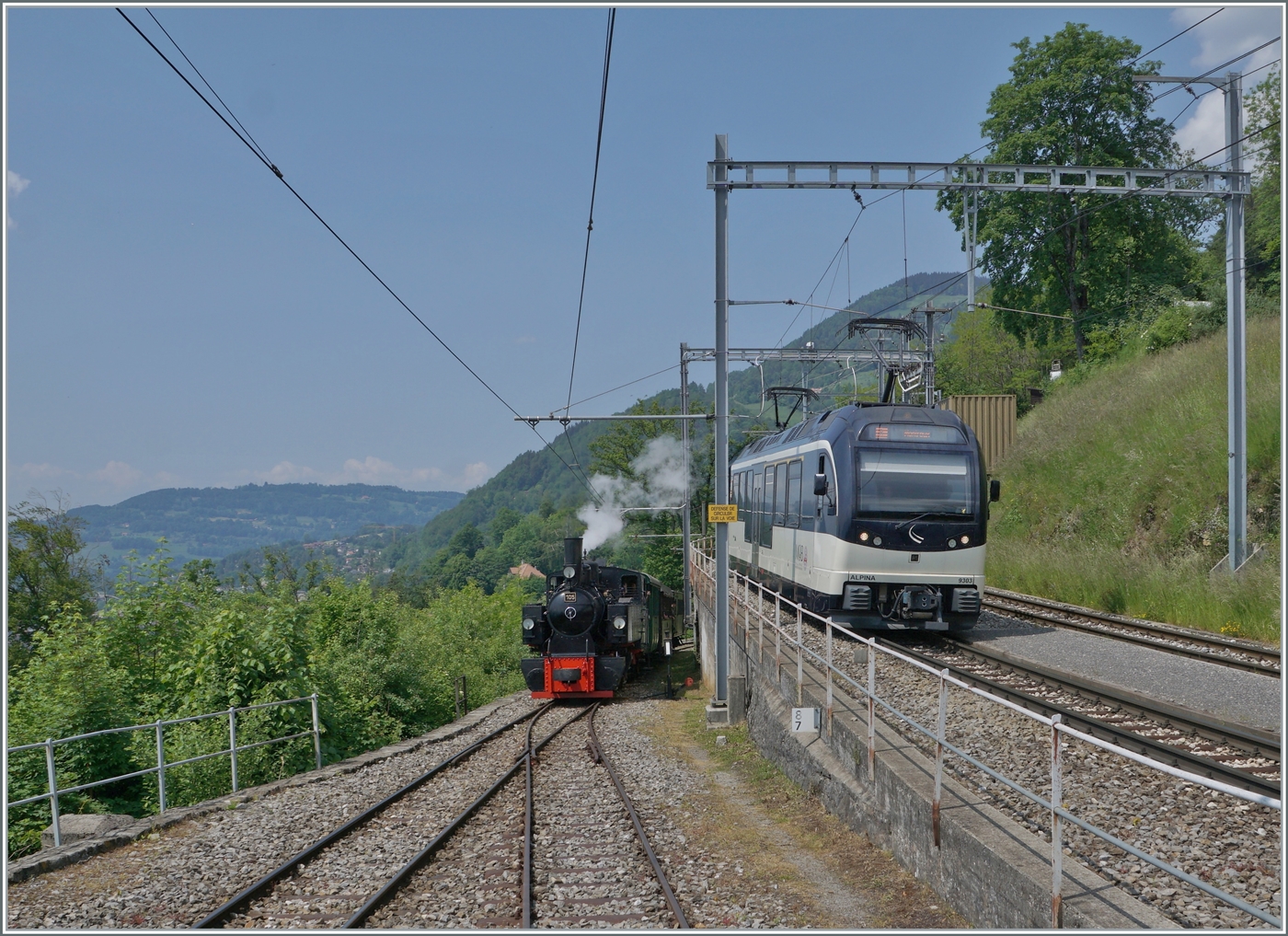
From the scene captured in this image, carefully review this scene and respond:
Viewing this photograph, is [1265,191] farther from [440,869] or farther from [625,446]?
[440,869]

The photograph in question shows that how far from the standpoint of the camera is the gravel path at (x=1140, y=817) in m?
4.73

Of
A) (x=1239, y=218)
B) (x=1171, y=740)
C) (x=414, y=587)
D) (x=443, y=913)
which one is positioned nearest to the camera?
(x=443, y=913)

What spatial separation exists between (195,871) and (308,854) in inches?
34.3

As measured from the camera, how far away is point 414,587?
92500mm

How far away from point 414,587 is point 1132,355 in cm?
7523

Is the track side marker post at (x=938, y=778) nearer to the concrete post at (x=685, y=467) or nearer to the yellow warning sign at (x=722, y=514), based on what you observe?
the yellow warning sign at (x=722, y=514)

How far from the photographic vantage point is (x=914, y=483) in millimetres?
13461

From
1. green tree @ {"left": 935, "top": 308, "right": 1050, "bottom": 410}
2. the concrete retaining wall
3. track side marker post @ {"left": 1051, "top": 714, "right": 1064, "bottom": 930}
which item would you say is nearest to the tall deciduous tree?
green tree @ {"left": 935, "top": 308, "right": 1050, "bottom": 410}

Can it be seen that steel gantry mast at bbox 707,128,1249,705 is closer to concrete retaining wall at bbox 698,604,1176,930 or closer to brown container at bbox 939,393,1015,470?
concrete retaining wall at bbox 698,604,1176,930

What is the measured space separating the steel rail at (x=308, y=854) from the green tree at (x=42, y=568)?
3210 cm

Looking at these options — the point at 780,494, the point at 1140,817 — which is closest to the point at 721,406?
the point at 780,494

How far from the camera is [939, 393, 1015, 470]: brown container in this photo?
103ft

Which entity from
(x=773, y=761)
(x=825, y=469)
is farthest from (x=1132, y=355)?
(x=773, y=761)

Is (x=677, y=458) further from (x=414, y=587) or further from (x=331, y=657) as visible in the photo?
(x=414, y=587)
